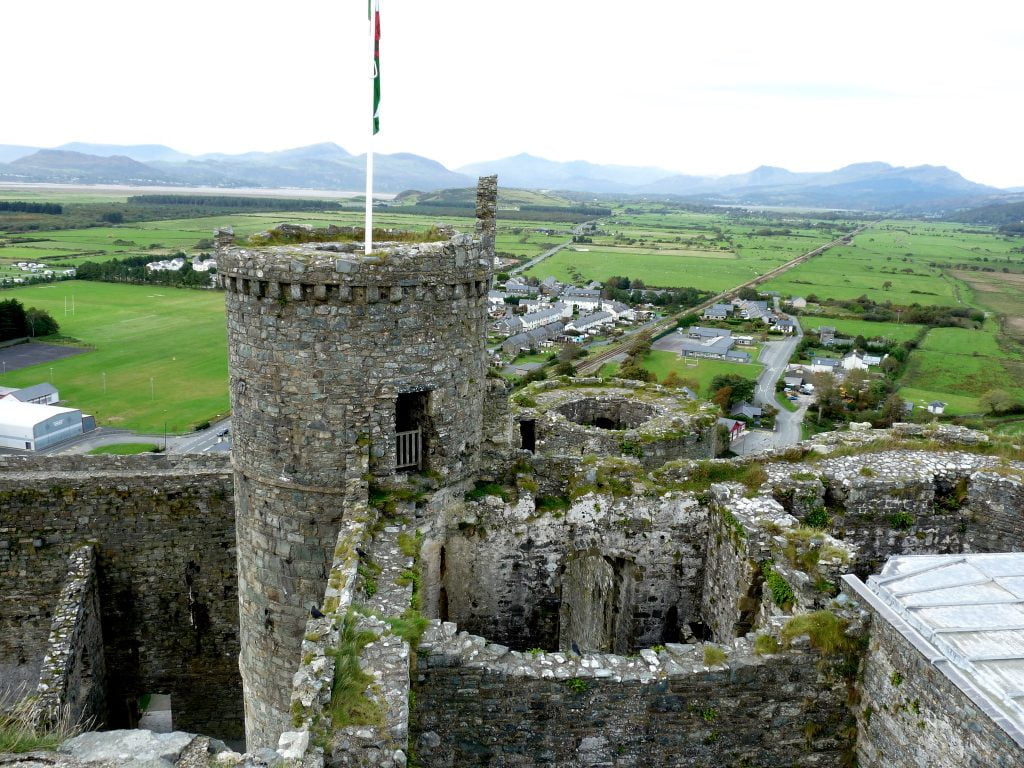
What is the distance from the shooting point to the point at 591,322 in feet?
332

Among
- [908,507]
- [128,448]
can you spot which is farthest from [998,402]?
[128,448]

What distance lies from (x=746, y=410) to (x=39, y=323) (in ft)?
264

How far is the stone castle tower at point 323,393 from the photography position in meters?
9.10

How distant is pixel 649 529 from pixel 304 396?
559 centimetres

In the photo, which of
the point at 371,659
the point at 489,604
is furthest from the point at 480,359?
→ the point at 371,659

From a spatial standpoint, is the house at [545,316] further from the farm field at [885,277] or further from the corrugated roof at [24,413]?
the corrugated roof at [24,413]

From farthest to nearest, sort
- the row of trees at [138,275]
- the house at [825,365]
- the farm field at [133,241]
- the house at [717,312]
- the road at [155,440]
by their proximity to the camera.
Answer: the farm field at [133,241] → the row of trees at [138,275] → the house at [717,312] → the house at [825,365] → the road at [155,440]

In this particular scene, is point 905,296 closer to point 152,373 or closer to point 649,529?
point 152,373

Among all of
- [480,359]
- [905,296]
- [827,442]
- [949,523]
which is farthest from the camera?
[905,296]

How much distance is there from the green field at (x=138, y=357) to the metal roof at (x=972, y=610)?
60.2 metres

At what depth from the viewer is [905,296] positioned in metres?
125

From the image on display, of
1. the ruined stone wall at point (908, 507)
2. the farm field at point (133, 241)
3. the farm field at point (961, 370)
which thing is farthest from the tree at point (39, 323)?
the ruined stone wall at point (908, 507)

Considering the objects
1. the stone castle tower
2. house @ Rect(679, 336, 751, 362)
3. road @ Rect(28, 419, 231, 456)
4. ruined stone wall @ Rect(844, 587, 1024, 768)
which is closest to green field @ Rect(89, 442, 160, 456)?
road @ Rect(28, 419, 231, 456)

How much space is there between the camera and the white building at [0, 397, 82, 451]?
174 ft
